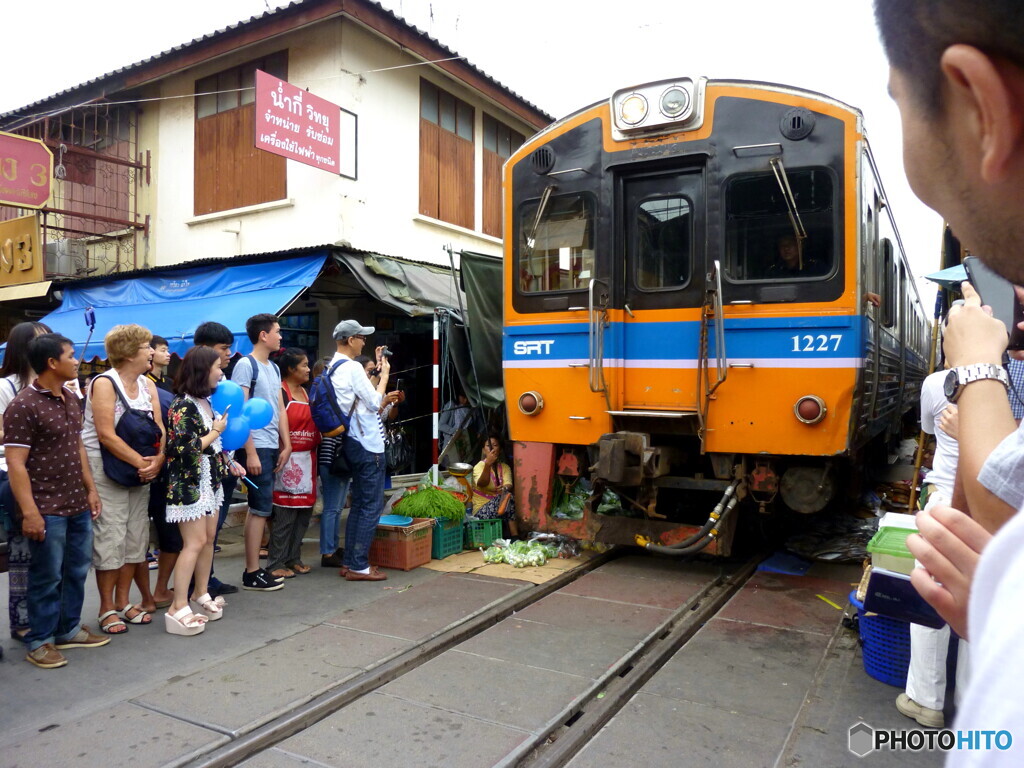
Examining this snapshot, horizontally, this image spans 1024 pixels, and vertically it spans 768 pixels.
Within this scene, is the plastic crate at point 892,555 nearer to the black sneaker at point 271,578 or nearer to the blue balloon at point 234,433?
the blue balloon at point 234,433

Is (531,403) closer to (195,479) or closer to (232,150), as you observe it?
(195,479)

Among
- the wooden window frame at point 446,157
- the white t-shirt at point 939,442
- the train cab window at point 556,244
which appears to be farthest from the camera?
the wooden window frame at point 446,157

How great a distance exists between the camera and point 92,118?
11180 mm

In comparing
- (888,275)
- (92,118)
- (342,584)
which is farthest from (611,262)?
(92,118)

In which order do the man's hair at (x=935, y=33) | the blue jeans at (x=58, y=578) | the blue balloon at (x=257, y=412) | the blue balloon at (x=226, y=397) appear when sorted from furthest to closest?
the blue balloon at (x=257, y=412) → the blue balloon at (x=226, y=397) → the blue jeans at (x=58, y=578) → the man's hair at (x=935, y=33)

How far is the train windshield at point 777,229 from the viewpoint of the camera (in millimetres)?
5273

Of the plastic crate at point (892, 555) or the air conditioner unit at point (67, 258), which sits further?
the air conditioner unit at point (67, 258)

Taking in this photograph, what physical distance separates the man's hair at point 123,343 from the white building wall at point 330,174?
4.54 metres

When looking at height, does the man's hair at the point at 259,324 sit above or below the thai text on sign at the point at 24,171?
below

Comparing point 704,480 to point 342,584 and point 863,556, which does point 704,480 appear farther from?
point 342,584

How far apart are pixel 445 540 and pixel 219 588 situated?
193 cm

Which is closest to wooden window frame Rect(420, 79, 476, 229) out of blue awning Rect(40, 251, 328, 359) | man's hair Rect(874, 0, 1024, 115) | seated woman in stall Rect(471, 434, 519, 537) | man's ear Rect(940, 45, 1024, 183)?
blue awning Rect(40, 251, 328, 359)

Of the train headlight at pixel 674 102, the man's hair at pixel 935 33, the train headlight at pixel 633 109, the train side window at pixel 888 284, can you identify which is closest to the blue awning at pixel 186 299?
the train headlight at pixel 633 109

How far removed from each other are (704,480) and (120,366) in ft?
13.9
